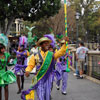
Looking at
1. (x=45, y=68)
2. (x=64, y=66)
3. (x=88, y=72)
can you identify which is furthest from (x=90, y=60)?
(x=45, y=68)

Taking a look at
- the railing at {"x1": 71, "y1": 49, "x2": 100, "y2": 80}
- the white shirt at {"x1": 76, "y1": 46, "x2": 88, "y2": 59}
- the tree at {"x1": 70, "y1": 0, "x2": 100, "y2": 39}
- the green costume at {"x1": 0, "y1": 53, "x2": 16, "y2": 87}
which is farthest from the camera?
the tree at {"x1": 70, "y1": 0, "x2": 100, "y2": 39}

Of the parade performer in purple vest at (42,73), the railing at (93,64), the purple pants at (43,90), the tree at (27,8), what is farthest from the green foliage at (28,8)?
the purple pants at (43,90)

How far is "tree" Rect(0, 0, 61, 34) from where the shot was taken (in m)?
14.4

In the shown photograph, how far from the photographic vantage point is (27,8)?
48.7 feet

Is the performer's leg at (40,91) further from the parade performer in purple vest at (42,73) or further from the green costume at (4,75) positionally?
the green costume at (4,75)

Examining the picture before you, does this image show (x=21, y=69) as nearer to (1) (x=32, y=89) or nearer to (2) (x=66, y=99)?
(2) (x=66, y=99)

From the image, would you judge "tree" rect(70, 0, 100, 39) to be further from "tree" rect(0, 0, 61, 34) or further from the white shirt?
the white shirt

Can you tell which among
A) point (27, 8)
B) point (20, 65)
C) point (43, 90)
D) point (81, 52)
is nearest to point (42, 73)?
point (43, 90)

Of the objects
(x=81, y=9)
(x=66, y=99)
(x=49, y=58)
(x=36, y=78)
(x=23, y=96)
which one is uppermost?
(x=81, y=9)

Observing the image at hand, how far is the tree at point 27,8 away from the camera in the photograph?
47.1ft

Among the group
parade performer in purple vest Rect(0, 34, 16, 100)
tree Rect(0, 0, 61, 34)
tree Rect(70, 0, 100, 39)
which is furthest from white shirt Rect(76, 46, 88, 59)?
tree Rect(70, 0, 100, 39)

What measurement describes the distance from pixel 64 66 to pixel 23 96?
111 inches

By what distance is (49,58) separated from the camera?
152 inches

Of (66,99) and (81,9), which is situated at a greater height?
(81,9)
